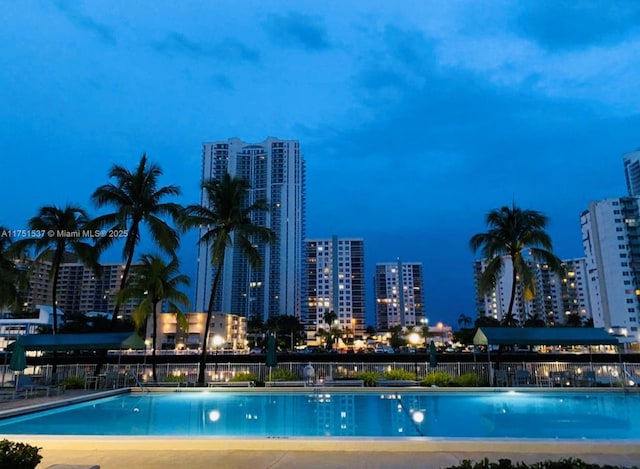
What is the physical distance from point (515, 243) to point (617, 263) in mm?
84906

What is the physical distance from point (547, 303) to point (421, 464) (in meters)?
161

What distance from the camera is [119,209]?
20.8 m

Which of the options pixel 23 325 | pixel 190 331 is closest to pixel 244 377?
pixel 190 331

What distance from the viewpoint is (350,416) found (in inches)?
510

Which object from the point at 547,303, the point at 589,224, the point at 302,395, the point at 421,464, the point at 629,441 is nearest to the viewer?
the point at 421,464

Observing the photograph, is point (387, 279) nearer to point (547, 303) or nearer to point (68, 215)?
point (547, 303)

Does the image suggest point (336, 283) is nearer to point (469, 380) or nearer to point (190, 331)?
point (190, 331)

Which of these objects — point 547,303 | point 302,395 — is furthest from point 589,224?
point 302,395

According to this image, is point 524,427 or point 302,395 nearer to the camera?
point 524,427

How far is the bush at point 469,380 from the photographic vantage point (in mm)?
17484

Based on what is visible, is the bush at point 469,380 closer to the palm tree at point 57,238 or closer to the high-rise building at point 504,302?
the palm tree at point 57,238

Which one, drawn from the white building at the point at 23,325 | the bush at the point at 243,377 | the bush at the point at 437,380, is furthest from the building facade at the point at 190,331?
the bush at the point at 437,380

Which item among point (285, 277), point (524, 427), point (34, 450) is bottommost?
point (524, 427)

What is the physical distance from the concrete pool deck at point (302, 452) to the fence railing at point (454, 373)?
10.1 m
